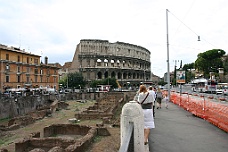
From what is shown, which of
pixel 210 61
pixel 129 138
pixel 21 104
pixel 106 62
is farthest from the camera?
pixel 106 62

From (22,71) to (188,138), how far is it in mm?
45391

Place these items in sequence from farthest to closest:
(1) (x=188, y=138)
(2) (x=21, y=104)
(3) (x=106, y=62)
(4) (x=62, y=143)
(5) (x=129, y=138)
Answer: (3) (x=106, y=62) < (2) (x=21, y=104) < (4) (x=62, y=143) < (1) (x=188, y=138) < (5) (x=129, y=138)

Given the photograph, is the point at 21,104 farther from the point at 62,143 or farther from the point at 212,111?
the point at 212,111

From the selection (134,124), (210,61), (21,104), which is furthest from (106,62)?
(134,124)

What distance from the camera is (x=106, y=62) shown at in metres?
68.4

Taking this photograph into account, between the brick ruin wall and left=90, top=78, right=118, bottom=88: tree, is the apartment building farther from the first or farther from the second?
the brick ruin wall

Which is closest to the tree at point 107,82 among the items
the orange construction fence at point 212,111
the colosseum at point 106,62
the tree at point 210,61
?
the colosseum at point 106,62

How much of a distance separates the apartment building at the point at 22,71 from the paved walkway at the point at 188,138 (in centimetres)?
3701

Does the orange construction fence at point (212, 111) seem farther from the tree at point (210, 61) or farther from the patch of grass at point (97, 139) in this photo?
the tree at point (210, 61)

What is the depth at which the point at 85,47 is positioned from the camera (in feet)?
222

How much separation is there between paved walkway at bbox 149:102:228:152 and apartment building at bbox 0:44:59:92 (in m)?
37.0

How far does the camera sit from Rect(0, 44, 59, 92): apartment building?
41.9m

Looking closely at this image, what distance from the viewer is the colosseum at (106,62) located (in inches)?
2606

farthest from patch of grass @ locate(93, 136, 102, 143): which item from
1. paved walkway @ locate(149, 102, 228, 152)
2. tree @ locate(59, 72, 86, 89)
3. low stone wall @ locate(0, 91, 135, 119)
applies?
tree @ locate(59, 72, 86, 89)
